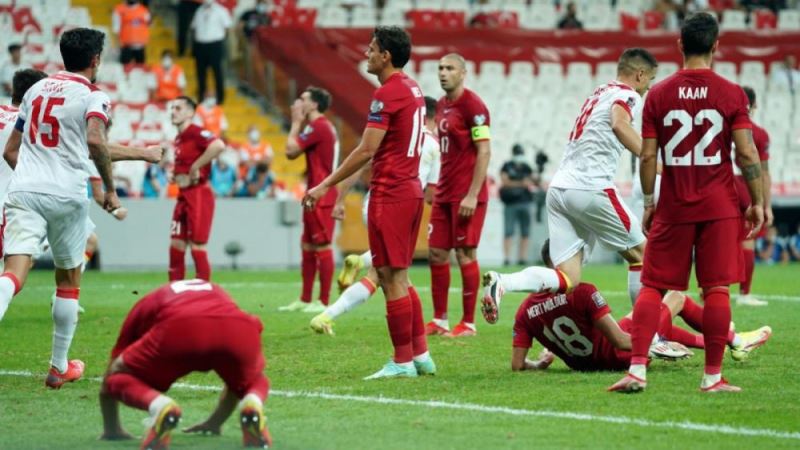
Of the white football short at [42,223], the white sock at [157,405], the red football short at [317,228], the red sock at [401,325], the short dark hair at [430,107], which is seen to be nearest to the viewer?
the white sock at [157,405]

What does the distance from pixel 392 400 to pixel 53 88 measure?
2989mm

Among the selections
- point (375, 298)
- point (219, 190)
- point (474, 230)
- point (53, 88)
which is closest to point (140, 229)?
point (219, 190)

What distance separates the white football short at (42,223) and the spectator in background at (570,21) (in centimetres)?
2348

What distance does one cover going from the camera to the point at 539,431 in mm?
7473

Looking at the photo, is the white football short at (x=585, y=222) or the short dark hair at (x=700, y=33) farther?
the white football short at (x=585, y=222)

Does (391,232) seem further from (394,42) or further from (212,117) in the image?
(212,117)

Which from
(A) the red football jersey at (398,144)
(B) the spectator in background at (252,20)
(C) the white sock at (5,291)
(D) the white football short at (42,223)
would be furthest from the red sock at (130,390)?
(B) the spectator in background at (252,20)

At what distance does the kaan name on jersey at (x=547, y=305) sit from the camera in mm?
9703

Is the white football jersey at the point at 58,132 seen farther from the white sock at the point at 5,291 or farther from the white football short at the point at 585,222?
the white football short at the point at 585,222

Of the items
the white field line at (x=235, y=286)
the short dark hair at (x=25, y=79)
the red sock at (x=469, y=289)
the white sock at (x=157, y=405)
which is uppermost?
the short dark hair at (x=25, y=79)

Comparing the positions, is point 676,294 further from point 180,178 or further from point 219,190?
point 219,190

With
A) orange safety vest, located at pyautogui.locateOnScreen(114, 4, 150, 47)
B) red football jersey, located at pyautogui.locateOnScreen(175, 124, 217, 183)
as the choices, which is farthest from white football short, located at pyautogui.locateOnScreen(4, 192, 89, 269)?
Answer: orange safety vest, located at pyautogui.locateOnScreen(114, 4, 150, 47)

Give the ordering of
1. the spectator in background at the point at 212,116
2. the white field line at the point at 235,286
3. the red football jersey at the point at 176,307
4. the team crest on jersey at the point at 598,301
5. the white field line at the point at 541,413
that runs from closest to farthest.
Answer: the red football jersey at the point at 176,307
the white field line at the point at 541,413
the team crest on jersey at the point at 598,301
the white field line at the point at 235,286
the spectator in background at the point at 212,116

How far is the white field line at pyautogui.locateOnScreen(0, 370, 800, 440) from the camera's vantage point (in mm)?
7454
